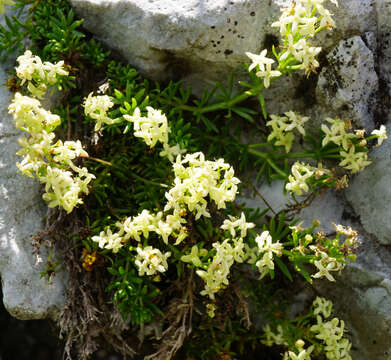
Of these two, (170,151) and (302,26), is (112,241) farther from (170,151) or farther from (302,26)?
(302,26)

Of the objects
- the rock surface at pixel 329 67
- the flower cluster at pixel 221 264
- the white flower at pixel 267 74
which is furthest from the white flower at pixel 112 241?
the white flower at pixel 267 74

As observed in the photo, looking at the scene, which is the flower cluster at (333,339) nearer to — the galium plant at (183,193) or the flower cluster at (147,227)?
the galium plant at (183,193)

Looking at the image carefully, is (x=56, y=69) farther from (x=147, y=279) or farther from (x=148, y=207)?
(x=147, y=279)

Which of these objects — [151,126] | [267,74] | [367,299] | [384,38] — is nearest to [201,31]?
[267,74]

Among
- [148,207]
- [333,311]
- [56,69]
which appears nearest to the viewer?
[56,69]

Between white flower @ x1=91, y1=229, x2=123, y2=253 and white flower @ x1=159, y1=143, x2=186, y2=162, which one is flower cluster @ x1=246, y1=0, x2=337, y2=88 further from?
white flower @ x1=91, y1=229, x2=123, y2=253

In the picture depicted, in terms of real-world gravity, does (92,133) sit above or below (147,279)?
above

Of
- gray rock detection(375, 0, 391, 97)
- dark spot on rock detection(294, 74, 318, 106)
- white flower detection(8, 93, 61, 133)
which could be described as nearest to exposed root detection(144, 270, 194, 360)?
white flower detection(8, 93, 61, 133)

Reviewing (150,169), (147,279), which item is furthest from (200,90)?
(147,279)
